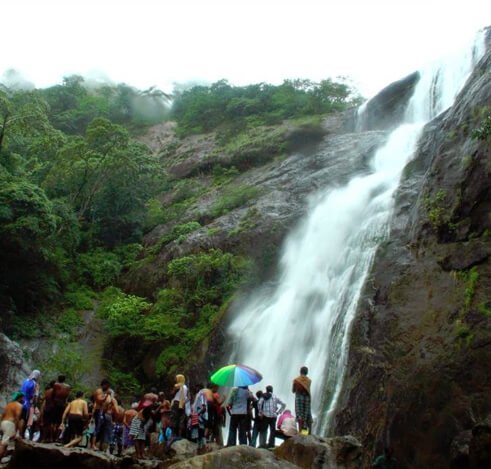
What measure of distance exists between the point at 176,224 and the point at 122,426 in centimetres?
1897

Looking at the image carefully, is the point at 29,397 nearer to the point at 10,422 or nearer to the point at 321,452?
the point at 10,422

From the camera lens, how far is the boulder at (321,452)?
28.7 ft

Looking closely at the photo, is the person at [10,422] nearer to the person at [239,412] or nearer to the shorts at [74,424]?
the shorts at [74,424]

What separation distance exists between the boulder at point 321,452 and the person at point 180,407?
7.35 feet

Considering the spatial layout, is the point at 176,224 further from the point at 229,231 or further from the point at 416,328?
the point at 416,328

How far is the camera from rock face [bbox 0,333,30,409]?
1836cm

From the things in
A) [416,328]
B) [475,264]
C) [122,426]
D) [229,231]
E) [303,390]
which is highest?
[229,231]

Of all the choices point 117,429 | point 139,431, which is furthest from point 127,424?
point 139,431

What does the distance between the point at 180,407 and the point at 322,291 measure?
958 centimetres

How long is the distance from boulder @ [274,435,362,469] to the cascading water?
4.16 meters

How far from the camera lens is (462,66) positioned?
31766mm

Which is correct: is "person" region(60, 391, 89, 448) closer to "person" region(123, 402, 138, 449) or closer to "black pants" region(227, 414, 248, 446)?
"person" region(123, 402, 138, 449)

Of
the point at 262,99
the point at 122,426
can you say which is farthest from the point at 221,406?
the point at 262,99

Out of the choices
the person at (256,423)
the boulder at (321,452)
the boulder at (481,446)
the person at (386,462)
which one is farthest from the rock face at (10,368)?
the boulder at (481,446)
